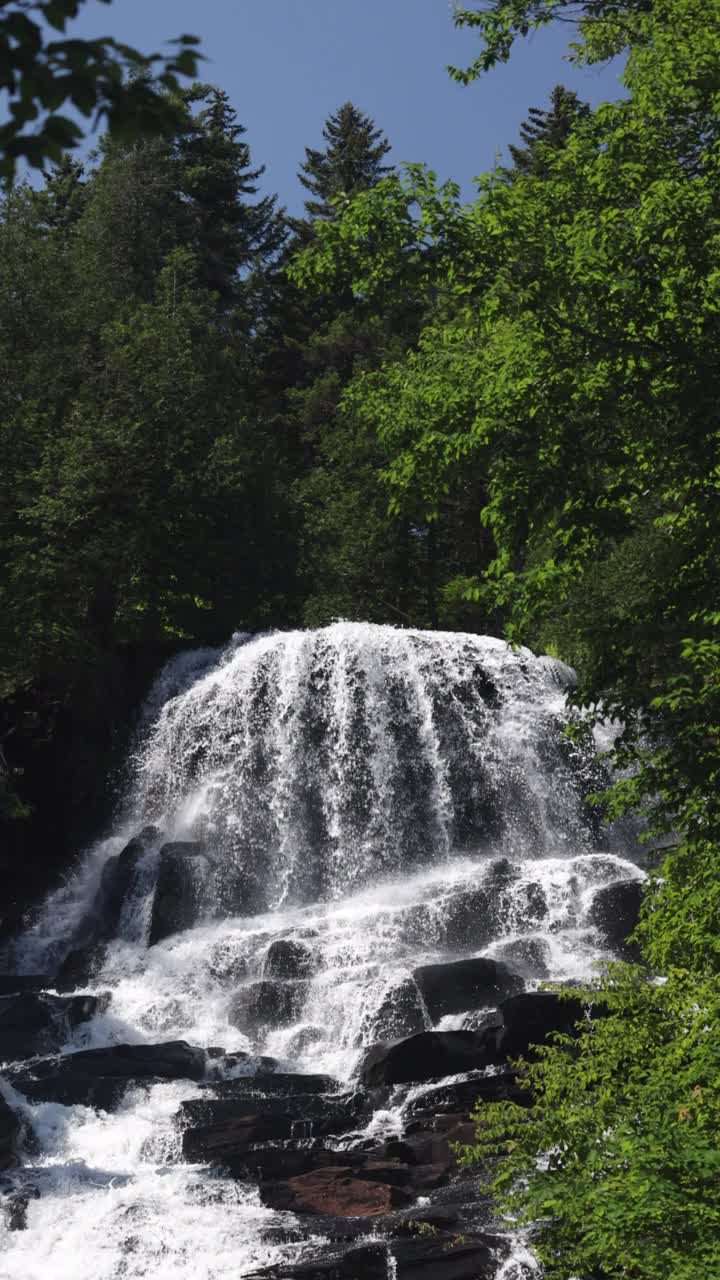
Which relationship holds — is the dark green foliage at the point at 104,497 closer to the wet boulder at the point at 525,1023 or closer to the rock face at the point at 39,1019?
the rock face at the point at 39,1019

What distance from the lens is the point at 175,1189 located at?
558 inches

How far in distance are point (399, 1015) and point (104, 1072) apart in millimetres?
4054

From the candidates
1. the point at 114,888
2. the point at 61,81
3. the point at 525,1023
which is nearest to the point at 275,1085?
the point at 525,1023

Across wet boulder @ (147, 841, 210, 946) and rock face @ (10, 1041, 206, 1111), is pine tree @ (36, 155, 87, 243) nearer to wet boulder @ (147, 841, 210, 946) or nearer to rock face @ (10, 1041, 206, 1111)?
wet boulder @ (147, 841, 210, 946)

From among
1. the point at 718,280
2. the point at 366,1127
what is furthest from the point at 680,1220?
the point at 366,1127

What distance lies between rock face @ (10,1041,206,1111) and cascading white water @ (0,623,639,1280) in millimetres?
255

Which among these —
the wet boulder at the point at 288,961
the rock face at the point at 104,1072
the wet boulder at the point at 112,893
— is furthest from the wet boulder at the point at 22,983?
the wet boulder at the point at 288,961

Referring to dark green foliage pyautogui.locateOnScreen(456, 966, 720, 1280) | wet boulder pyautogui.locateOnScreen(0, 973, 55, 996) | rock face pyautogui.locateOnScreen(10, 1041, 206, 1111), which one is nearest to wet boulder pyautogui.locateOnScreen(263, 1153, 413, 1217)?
rock face pyautogui.locateOnScreen(10, 1041, 206, 1111)

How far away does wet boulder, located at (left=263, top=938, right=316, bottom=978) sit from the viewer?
2006 cm

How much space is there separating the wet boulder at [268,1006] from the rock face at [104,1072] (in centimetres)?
148

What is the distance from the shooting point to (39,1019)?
19.6 metres

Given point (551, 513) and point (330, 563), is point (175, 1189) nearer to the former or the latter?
point (551, 513)

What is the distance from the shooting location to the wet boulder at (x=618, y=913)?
19.8m

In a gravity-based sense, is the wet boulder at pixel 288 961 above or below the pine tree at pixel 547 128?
below
